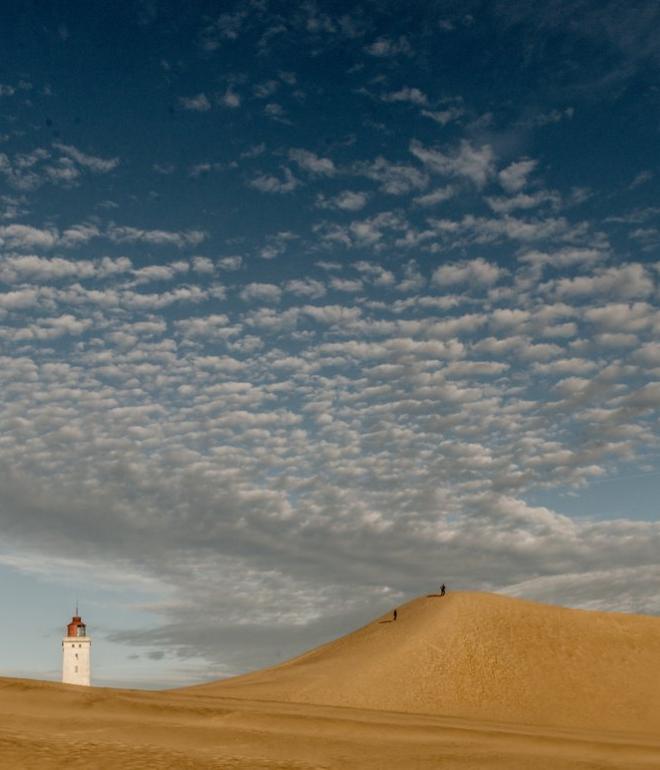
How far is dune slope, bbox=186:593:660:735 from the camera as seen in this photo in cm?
4559

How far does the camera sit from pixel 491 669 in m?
51.6

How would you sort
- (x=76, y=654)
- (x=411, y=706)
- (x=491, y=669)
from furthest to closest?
(x=76, y=654) → (x=491, y=669) → (x=411, y=706)

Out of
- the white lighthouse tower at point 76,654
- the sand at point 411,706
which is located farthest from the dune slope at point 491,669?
the white lighthouse tower at point 76,654

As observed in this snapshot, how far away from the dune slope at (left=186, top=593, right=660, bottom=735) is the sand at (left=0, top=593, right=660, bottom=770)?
Answer: 0.42 feet

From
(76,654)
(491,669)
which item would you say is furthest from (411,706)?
(76,654)

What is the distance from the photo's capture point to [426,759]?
2083 cm

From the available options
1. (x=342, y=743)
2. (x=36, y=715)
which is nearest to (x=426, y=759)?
(x=342, y=743)

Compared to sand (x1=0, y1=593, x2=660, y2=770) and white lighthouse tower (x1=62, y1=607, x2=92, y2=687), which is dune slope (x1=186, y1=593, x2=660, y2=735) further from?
white lighthouse tower (x1=62, y1=607, x2=92, y2=687)

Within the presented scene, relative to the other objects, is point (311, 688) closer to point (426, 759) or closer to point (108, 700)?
point (108, 700)

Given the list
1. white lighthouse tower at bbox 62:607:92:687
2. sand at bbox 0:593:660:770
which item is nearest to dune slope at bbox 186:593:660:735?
sand at bbox 0:593:660:770

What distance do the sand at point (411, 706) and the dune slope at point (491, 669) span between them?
129 millimetres

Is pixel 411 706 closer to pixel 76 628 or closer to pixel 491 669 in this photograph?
pixel 491 669

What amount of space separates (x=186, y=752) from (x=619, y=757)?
13.0 metres

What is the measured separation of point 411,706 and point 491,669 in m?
8.00
